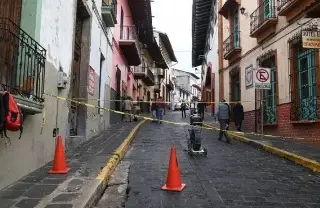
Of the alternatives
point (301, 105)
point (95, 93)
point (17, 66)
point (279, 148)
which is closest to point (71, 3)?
point (17, 66)

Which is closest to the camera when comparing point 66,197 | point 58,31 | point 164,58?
point 66,197

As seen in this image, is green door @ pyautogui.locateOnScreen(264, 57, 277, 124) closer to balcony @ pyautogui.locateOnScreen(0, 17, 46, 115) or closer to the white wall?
the white wall

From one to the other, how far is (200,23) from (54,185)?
93.9 ft

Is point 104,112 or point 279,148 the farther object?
point 104,112

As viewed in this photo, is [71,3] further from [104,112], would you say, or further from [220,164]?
[104,112]

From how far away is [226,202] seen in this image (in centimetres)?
518

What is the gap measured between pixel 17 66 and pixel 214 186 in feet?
11.8

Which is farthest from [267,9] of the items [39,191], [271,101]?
[39,191]

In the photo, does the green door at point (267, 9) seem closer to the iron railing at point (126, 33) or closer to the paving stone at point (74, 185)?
the iron railing at point (126, 33)

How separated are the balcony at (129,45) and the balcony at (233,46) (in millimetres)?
4775

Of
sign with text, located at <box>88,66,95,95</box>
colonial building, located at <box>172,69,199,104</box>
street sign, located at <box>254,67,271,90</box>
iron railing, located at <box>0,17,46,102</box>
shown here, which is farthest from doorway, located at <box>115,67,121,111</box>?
colonial building, located at <box>172,69,199,104</box>

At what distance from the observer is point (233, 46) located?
1888 cm

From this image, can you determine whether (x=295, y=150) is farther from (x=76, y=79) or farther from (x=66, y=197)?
(x=66, y=197)

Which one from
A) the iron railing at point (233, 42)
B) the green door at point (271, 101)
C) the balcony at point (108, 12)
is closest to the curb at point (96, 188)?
the balcony at point (108, 12)
